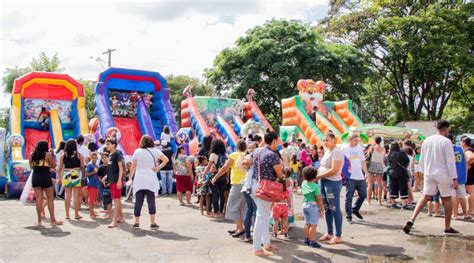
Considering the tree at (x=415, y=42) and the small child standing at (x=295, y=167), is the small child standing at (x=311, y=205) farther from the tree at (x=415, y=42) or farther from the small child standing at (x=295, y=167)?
the tree at (x=415, y=42)

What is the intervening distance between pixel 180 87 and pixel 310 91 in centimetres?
2664

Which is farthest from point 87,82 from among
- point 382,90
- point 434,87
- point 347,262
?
point 347,262

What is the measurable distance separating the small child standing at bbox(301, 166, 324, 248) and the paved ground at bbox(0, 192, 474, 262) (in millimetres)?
174

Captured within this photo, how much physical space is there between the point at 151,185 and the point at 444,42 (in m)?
25.1

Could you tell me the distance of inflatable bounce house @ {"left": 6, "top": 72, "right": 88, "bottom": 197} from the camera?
14547mm

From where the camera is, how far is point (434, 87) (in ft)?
101

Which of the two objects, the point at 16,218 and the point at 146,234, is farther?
the point at 16,218

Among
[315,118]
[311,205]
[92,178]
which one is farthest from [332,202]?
[315,118]

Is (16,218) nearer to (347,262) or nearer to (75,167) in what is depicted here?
(75,167)

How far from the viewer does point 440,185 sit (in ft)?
23.0

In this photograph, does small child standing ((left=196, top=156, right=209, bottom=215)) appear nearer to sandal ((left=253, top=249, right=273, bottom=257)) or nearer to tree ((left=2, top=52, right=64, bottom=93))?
sandal ((left=253, top=249, right=273, bottom=257))

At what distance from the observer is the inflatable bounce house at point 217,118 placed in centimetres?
1720

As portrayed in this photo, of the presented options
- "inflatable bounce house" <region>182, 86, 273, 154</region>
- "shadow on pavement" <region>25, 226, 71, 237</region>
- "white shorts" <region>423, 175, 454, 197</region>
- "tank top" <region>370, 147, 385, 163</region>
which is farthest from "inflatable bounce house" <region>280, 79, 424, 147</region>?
"shadow on pavement" <region>25, 226, 71, 237</region>

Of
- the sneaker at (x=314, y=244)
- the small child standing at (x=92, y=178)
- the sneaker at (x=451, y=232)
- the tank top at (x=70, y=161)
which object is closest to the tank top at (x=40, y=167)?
the tank top at (x=70, y=161)
